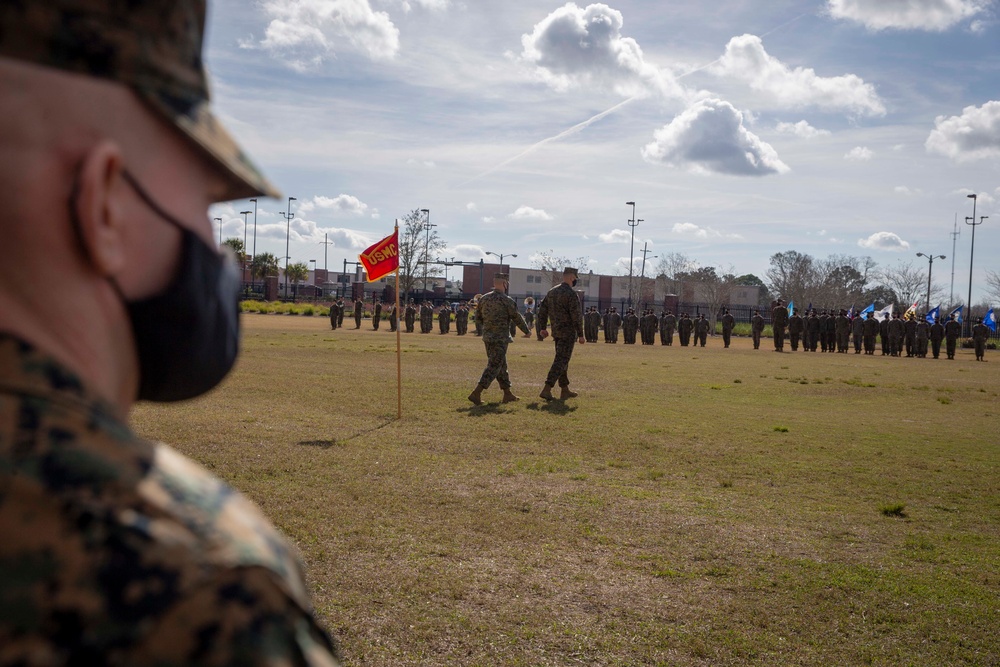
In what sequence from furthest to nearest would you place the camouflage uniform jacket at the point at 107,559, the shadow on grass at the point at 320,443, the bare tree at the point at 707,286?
the bare tree at the point at 707,286, the shadow on grass at the point at 320,443, the camouflage uniform jacket at the point at 107,559

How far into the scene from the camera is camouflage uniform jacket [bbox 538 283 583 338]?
14.8m

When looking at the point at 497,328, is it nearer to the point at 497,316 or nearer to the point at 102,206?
the point at 497,316

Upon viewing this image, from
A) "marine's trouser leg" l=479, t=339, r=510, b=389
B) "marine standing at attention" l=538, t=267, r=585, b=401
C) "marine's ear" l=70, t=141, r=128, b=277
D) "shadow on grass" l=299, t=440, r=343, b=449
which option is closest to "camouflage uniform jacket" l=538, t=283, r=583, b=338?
"marine standing at attention" l=538, t=267, r=585, b=401

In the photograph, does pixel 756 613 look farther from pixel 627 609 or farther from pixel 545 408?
pixel 545 408

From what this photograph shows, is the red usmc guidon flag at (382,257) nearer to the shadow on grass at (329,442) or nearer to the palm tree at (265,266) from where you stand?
the shadow on grass at (329,442)

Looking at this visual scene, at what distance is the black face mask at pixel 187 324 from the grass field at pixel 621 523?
3451 millimetres

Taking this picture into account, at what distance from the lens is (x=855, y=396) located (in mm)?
18047

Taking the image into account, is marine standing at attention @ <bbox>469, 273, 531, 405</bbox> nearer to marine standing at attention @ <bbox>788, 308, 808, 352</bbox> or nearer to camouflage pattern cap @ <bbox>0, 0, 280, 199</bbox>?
camouflage pattern cap @ <bbox>0, 0, 280, 199</bbox>

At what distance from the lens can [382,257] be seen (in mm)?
14547

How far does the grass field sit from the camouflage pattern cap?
365cm

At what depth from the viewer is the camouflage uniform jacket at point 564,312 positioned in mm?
14750

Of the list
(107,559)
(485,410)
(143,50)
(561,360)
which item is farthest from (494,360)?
(107,559)

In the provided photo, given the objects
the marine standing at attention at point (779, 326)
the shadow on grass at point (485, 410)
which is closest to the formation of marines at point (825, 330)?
the marine standing at attention at point (779, 326)

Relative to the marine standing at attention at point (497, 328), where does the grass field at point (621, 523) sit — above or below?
below
